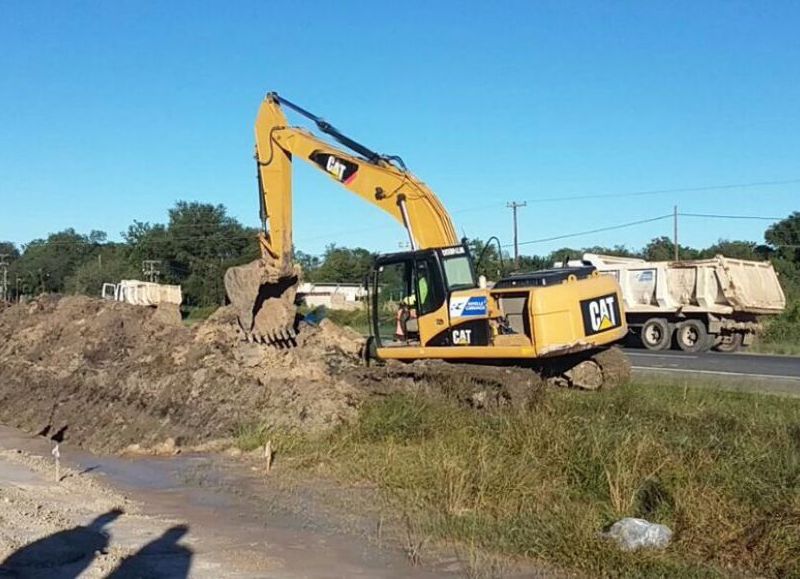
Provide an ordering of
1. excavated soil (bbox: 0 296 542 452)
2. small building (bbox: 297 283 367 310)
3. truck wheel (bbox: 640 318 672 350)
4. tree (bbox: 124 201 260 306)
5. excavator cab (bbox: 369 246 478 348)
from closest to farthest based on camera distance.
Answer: excavated soil (bbox: 0 296 542 452), excavator cab (bbox: 369 246 478 348), truck wheel (bbox: 640 318 672 350), small building (bbox: 297 283 367 310), tree (bbox: 124 201 260 306)

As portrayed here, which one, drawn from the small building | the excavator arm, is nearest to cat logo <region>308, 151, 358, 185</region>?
the excavator arm

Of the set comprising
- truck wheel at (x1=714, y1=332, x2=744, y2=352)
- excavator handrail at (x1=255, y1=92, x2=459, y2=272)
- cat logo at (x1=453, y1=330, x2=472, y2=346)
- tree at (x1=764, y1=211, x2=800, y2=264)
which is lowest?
truck wheel at (x1=714, y1=332, x2=744, y2=352)

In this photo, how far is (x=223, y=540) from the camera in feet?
25.6

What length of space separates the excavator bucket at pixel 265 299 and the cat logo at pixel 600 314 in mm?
5196

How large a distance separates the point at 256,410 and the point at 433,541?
6.05 metres

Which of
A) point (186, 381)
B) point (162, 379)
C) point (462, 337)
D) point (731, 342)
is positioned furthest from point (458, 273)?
point (731, 342)

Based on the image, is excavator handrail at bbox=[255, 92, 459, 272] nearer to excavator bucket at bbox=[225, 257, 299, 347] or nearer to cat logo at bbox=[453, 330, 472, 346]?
excavator bucket at bbox=[225, 257, 299, 347]

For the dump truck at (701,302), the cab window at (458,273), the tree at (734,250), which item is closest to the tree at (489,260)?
the cab window at (458,273)

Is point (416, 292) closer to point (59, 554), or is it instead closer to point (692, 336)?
point (59, 554)

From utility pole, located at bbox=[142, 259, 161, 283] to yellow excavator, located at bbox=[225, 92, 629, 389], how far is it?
69648 mm

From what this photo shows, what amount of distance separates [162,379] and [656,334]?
63.8ft

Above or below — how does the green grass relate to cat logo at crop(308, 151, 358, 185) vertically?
below

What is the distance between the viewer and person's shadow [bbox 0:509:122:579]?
6.79 meters

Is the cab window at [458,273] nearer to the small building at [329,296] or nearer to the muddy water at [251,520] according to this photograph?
the muddy water at [251,520]
